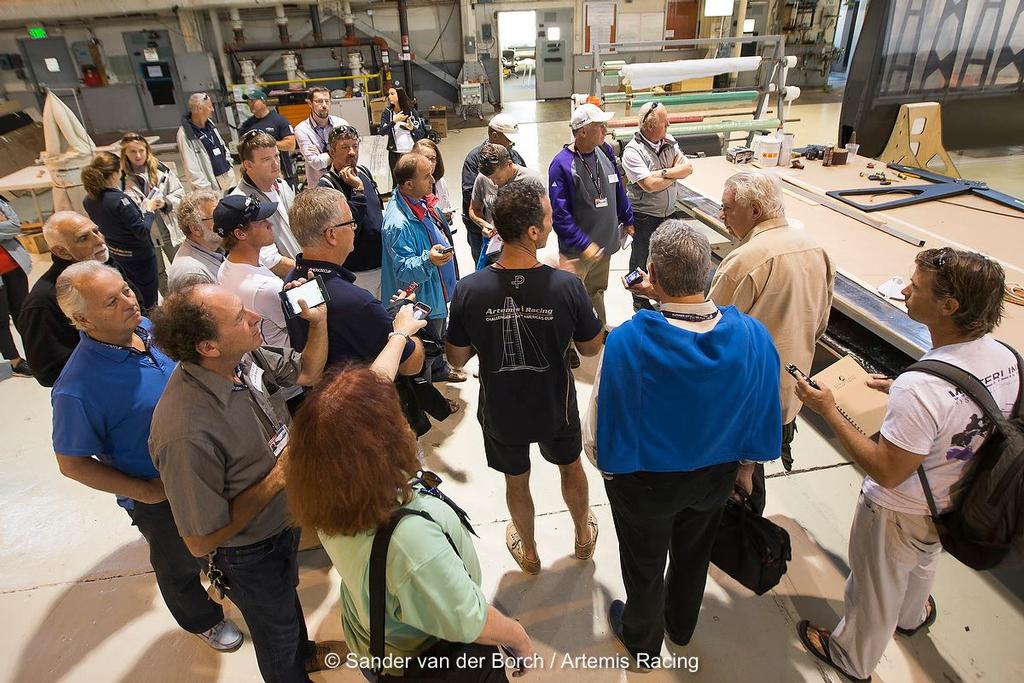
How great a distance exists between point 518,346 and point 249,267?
1165 mm

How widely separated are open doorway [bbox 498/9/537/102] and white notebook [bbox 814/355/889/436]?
1291 centimetres

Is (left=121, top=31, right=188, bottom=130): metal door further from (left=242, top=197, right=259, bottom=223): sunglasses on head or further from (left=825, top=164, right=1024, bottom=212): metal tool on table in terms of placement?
(left=825, top=164, right=1024, bottom=212): metal tool on table

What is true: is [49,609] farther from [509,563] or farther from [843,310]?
[843,310]

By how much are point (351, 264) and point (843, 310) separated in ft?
8.94

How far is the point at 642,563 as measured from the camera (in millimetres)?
1790

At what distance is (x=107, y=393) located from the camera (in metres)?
1.70

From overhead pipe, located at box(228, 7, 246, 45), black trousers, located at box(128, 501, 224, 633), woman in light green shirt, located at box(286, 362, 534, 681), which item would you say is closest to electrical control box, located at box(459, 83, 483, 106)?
overhead pipe, located at box(228, 7, 246, 45)

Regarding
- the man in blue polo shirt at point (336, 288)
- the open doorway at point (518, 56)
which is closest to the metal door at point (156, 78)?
the open doorway at point (518, 56)

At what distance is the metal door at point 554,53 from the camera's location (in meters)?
12.9

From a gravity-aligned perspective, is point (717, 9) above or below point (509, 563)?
above

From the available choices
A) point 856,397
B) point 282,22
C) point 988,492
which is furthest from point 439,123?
point 988,492

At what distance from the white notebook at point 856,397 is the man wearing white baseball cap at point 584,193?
1.56 m

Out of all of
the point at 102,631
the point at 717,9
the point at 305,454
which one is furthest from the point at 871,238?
the point at 717,9

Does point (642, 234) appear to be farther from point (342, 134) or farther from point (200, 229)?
point (200, 229)
